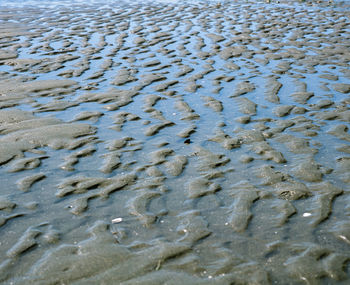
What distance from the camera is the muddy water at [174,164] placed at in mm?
3438

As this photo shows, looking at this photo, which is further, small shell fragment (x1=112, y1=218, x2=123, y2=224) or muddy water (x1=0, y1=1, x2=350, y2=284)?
small shell fragment (x1=112, y1=218, x2=123, y2=224)

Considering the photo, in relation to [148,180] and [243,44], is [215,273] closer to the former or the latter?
[148,180]

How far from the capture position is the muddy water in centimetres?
344

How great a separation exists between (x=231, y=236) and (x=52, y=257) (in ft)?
5.09

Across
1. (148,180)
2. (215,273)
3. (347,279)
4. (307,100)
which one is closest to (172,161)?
(148,180)

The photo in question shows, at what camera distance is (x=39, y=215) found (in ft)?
13.3

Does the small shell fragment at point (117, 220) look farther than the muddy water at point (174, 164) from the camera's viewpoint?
Yes

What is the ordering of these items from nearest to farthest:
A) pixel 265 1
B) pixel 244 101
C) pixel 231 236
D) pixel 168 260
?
pixel 168 260 < pixel 231 236 < pixel 244 101 < pixel 265 1

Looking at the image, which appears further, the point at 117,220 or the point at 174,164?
the point at 174,164

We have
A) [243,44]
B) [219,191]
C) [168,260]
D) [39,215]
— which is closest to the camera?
[168,260]

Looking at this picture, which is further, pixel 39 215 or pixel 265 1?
pixel 265 1

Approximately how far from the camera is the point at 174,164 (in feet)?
16.6

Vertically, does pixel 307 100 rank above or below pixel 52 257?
below

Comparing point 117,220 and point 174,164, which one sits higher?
point 117,220
